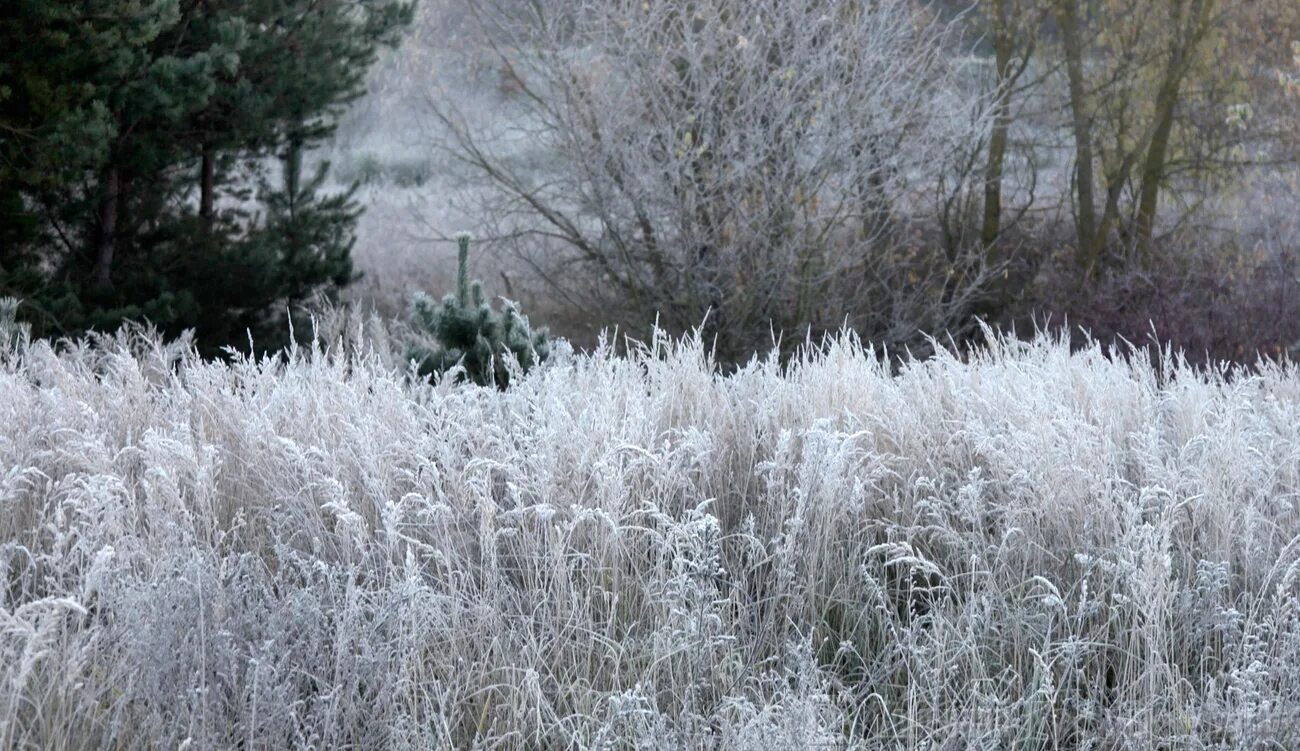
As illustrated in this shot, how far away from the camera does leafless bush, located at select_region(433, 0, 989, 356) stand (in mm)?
8414

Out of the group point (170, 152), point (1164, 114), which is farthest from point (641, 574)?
point (1164, 114)

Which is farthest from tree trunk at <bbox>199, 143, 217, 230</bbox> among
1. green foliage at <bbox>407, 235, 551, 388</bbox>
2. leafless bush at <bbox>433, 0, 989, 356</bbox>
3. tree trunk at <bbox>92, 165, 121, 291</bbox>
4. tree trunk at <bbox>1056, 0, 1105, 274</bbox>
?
tree trunk at <bbox>1056, 0, 1105, 274</bbox>

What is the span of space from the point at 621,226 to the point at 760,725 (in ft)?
22.2

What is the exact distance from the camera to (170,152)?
8.59 metres

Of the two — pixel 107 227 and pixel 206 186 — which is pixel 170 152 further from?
pixel 206 186

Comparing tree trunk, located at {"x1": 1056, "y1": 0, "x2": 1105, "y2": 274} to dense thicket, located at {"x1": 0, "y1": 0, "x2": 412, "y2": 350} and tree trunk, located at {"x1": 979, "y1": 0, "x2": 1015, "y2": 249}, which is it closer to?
tree trunk, located at {"x1": 979, "y1": 0, "x2": 1015, "y2": 249}

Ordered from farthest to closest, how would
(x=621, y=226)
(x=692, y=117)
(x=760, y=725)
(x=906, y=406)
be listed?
(x=621, y=226), (x=692, y=117), (x=906, y=406), (x=760, y=725)

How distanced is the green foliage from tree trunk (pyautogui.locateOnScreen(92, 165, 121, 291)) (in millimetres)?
4139

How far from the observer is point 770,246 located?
8688 mm

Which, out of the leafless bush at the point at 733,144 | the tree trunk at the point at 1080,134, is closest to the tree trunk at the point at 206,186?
the leafless bush at the point at 733,144

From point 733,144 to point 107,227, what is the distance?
4417 millimetres

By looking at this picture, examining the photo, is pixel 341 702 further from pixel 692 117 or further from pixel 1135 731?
pixel 692 117

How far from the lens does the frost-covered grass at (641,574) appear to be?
2652 mm

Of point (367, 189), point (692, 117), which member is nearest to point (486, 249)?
point (692, 117)
